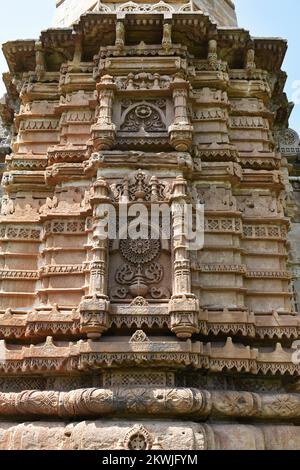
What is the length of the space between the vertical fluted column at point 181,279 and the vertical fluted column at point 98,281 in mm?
1112

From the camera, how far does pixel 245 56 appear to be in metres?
11.2

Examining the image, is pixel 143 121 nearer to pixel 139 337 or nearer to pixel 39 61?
pixel 39 61

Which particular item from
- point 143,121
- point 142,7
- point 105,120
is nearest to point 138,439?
point 105,120

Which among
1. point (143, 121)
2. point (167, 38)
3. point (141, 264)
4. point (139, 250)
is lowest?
point (141, 264)

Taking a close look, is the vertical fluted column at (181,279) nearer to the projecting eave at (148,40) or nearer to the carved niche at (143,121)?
the carved niche at (143,121)

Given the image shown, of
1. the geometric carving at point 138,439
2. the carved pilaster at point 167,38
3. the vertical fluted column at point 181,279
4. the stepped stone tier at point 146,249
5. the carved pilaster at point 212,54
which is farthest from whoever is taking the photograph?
the carved pilaster at point 212,54

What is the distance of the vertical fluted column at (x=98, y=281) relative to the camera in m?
7.52

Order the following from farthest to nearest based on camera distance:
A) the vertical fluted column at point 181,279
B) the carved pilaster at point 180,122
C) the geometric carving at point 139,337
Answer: the carved pilaster at point 180,122 → the vertical fluted column at point 181,279 → the geometric carving at point 139,337

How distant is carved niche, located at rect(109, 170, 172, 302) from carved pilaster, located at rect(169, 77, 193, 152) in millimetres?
1169

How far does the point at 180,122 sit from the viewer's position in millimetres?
9352

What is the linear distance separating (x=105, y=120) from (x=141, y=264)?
3.10 meters

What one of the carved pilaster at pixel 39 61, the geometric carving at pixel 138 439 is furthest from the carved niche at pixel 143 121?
the geometric carving at pixel 138 439
